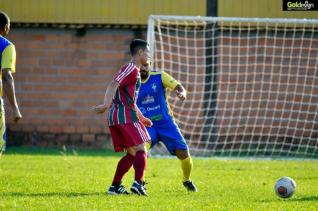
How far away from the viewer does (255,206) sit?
24.8 feet

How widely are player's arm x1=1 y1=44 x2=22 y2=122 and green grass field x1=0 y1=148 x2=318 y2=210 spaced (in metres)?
0.83

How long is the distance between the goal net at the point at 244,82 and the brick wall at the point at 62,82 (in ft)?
3.64

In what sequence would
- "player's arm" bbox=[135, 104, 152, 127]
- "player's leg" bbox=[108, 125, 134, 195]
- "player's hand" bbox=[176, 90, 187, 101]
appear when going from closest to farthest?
"player's leg" bbox=[108, 125, 134, 195]
"player's arm" bbox=[135, 104, 152, 127]
"player's hand" bbox=[176, 90, 187, 101]

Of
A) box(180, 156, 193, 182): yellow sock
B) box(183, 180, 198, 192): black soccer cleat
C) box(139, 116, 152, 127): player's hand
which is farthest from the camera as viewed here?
box(180, 156, 193, 182): yellow sock

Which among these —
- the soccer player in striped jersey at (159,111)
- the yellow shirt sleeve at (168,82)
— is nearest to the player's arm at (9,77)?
the soccer player in striped jersey at (159,111)

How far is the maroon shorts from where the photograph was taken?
830 centimetres

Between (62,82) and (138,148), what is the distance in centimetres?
826

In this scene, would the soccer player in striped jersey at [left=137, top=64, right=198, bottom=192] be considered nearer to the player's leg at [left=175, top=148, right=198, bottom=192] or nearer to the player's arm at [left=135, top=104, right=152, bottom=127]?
the player's leg at [left=175, top=148, right=198, bottom=192]

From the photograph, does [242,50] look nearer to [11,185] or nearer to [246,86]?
[246,86]

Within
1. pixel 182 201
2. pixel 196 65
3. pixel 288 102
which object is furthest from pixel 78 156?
pixel 182 201

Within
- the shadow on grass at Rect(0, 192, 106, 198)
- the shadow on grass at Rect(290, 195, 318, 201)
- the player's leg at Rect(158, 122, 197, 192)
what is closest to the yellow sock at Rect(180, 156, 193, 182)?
the player's leg at Rect(158, 122, 197, 192)

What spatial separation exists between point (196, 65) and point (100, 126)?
86.5 inches

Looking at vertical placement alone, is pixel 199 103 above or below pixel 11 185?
below

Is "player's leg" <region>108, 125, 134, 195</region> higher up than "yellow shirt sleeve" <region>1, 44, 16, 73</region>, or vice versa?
"yellow shirt sleeve" <region>1, 44, 16, 73</region>
